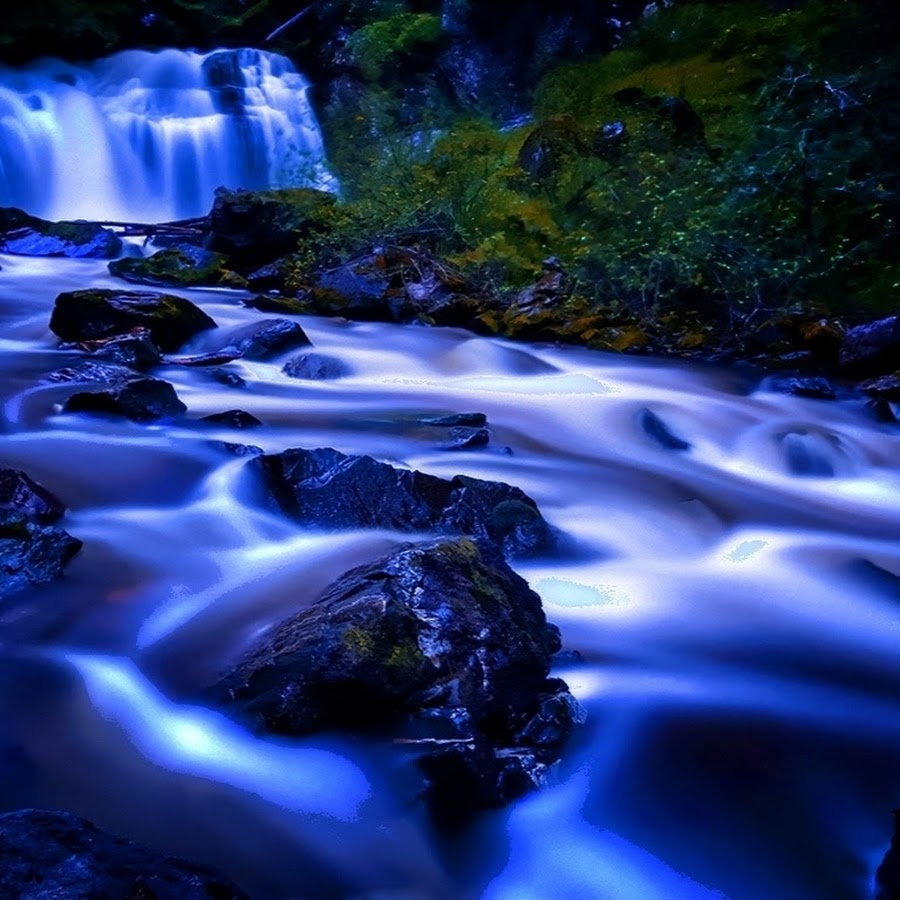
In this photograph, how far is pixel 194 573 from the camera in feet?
12.1

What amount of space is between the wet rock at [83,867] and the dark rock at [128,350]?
5638 millimetres

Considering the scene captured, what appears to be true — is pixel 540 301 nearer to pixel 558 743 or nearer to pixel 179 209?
pixel 558 743

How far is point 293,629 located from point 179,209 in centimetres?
1449

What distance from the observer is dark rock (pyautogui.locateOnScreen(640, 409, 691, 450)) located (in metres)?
6.52

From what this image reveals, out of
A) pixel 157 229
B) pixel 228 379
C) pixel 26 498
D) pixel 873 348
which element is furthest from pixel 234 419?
pixel 157 229

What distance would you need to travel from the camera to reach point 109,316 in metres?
7.58

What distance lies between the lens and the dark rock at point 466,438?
18.4 feet

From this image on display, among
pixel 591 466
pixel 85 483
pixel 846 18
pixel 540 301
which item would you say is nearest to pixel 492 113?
pixel 846 18

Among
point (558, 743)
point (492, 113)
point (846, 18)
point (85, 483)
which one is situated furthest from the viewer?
point (492, 113)

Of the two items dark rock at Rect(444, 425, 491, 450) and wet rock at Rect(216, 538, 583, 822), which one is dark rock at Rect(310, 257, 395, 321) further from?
wet rock at Rect(216, 538, 583, 822)

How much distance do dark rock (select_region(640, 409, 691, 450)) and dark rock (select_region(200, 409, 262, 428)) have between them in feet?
9.11

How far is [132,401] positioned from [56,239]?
27.1 feet

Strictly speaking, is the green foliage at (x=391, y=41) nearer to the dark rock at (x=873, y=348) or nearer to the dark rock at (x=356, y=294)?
the dark rock at (x=356, y=294)

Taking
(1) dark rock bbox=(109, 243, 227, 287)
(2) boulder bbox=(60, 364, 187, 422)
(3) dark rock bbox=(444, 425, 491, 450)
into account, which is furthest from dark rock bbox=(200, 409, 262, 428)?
(1) dark rock bbox=(109, 243, 227, 287)
